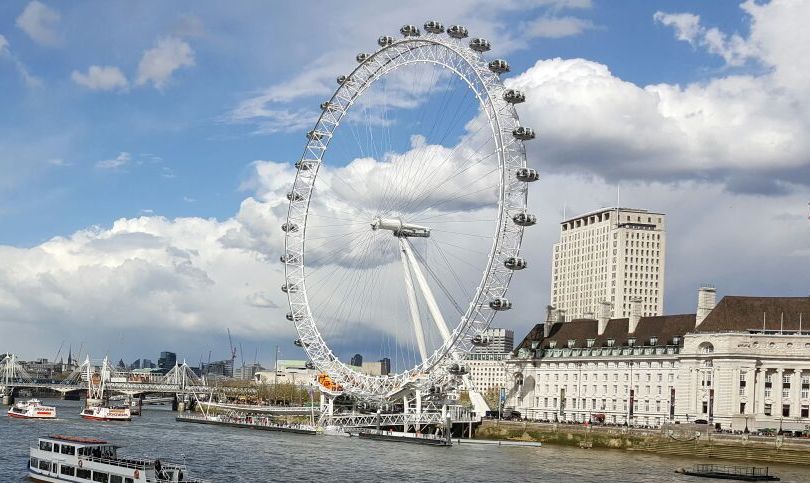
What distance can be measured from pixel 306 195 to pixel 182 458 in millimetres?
47086

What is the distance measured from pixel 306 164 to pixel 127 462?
6806cm

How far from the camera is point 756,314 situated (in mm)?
120000

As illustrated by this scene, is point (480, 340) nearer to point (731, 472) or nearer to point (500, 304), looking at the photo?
point (500, 304)

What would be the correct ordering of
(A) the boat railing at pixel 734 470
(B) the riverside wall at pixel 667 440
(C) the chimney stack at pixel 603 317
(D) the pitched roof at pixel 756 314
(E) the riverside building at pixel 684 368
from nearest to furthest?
(A) the boat railing at pixel 734 470, (B) the riverside wall at pixel 667 440, (E) the riverside building at pixel 684 368, (D) the pitched roof at pixel 756 314, (C) the chimney stack at pixel 603 317

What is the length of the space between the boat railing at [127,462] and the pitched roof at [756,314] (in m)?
70.0

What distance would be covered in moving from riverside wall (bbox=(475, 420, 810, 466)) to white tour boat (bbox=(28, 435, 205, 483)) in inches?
2098

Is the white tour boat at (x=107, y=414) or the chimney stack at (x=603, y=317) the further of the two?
the white tour boat at (x=107, y=414)

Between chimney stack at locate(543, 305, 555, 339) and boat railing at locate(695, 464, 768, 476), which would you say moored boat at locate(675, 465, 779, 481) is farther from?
chimney stack at locate(543, 305, 555, 339)

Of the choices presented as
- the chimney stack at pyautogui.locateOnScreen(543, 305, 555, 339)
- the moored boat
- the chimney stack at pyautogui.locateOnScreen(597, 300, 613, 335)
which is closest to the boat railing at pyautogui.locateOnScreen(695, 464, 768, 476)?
the moored boat

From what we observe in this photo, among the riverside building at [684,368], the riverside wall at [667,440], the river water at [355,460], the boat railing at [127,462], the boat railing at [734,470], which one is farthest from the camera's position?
the riverside building at [684,368]

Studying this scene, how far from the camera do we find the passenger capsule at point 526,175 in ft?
354


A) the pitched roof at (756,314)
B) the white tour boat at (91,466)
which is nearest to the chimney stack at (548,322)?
the pitched roof at (756,314)

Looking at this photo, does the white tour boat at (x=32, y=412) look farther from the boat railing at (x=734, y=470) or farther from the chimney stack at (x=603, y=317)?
the boat railing at (x=734, y=470)

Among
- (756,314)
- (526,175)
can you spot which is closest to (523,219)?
(526,175)
